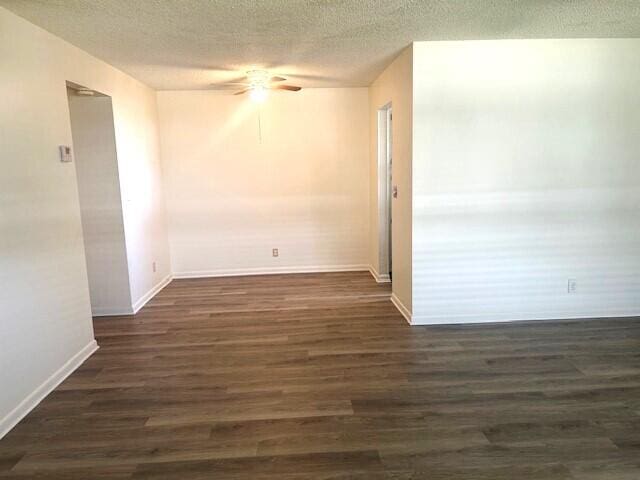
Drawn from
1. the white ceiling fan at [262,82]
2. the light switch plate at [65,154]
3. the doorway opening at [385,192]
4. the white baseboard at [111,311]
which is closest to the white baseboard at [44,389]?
the white baseboard at [111,311]

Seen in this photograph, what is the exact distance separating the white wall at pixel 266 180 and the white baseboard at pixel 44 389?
2394 mm

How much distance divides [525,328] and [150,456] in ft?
9.76

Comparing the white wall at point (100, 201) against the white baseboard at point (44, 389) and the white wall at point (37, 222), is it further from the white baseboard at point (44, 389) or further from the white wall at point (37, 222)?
the white baseboard at point (44, 389)

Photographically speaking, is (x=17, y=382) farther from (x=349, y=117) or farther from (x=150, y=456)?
(x=349, y=117)

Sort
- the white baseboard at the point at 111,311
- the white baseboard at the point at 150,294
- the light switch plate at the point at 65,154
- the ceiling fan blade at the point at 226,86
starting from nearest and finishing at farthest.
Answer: the light switch plate at the point at 65,154
the white baseboard at the point at 111,311
the white baseboard at the point at 150,294
the ceiling fan blade at the point at 226,86

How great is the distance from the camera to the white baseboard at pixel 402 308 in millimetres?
3825

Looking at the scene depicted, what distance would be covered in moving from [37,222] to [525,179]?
3.62m

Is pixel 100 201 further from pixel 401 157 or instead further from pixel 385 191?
pixel 385 191

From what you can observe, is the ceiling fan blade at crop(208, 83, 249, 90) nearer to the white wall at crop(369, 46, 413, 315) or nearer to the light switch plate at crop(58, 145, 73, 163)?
the white wall at crop(369, 46, 413, 315)

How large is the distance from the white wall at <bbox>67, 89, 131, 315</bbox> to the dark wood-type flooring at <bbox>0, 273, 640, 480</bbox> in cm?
36

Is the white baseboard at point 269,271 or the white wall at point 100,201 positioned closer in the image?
the white wall at point 100,201

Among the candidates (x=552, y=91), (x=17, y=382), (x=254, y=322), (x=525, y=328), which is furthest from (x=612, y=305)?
(x=17, y=382)

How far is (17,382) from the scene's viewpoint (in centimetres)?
246

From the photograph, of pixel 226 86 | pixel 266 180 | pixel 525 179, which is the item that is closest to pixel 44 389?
pixel 266 180
